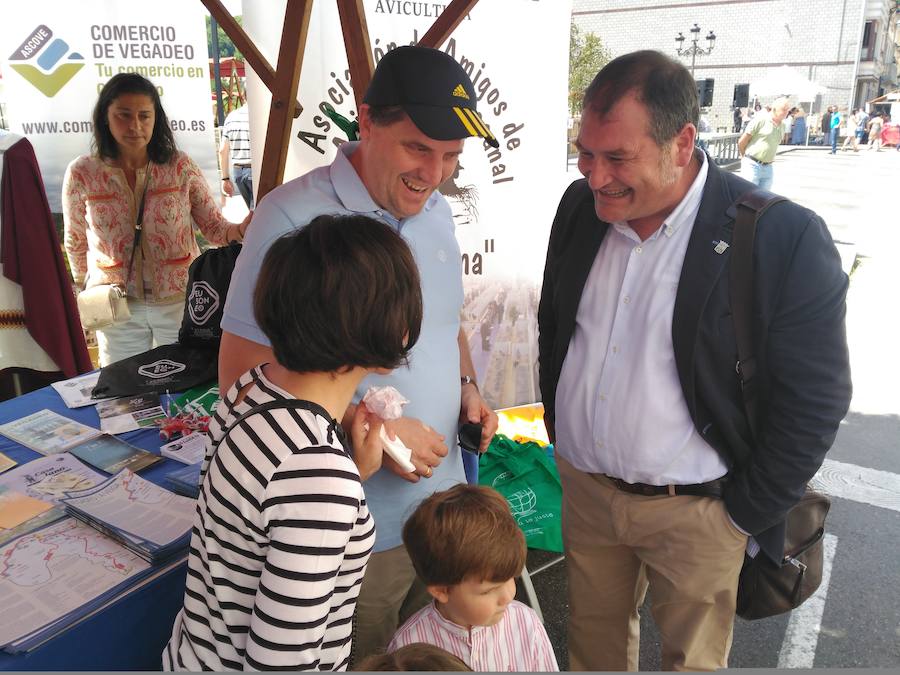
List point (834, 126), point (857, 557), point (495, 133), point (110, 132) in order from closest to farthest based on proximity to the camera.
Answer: point (857, 557)
point (110, 132)
point (495, 133)
point (834, 126)

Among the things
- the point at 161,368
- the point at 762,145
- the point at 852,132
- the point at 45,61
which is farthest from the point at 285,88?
the point at 852,132

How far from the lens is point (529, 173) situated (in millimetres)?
3482

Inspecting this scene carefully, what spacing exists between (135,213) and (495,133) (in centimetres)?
176

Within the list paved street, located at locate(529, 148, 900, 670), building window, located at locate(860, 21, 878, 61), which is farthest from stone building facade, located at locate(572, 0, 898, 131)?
paved street, located at locate(529, 148, 900, 670)

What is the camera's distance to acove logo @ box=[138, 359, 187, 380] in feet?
8.02

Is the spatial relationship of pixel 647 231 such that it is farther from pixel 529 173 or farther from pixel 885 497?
pixel 885 497

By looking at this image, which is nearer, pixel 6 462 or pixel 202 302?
pixel 6 462

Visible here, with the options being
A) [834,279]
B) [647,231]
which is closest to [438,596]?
[647,231]

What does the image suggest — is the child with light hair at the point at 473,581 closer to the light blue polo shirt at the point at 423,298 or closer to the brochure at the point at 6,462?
the light blue polo shirt at the point at 423,298

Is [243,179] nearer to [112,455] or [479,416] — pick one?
[112,455]

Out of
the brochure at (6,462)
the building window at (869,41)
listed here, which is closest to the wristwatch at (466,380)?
the brochure at (6,462)

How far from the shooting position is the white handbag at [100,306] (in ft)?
9.18

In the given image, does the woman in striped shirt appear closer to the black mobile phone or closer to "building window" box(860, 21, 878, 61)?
the black mobile phone

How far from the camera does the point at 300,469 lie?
2.96 feet
